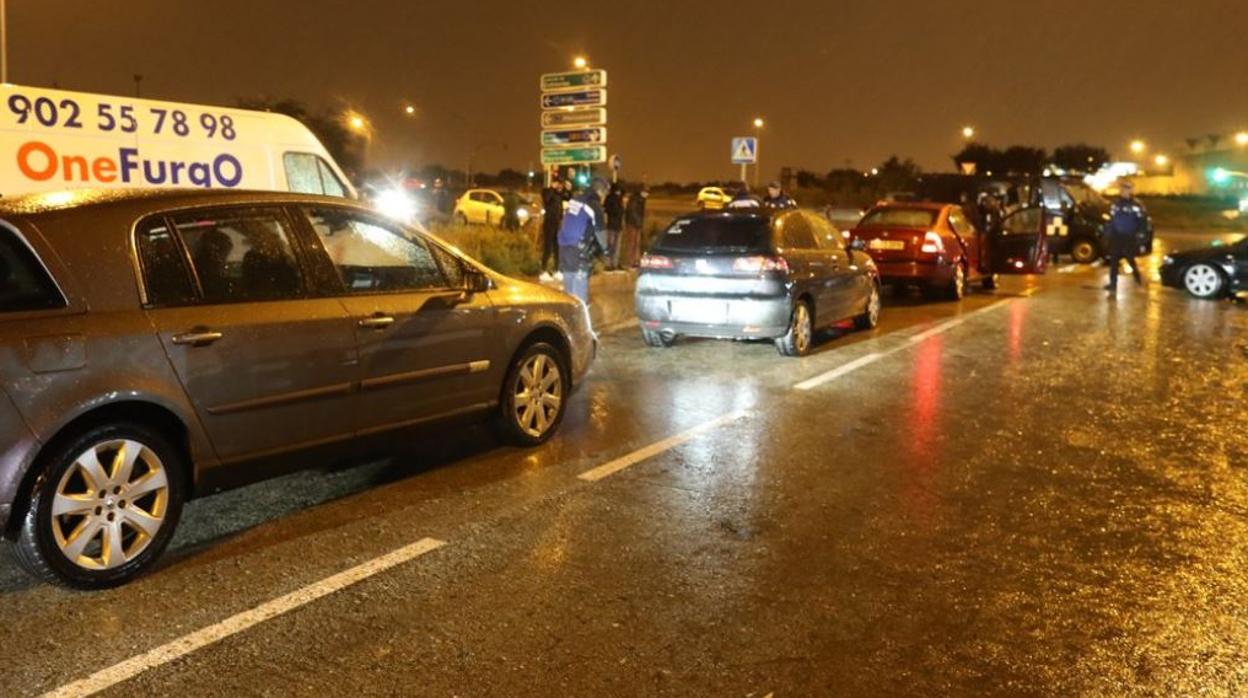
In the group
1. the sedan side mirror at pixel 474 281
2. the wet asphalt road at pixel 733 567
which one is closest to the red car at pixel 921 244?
the wet asphalt road at pixel 733 567

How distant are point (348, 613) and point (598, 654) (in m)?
1.05

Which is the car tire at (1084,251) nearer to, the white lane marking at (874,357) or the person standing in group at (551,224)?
the white lane marking at (874,357)

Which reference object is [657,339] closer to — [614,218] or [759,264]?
[759,264]

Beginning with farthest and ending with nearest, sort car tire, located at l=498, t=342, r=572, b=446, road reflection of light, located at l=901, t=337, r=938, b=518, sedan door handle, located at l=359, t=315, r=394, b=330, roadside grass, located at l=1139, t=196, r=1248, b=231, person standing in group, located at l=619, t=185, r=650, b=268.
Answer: roadside grass, located at l=1139, t=196, r=1248, b=231
person standing in group, located at l=619, t=185, r=650, b=268
car tire, located at l=498, t=342, r=572, b=446
road reflection of light, located at l=901, t=337, r=938, b=518
sedan door handle, located at l=359, t=315, r=394, b=330

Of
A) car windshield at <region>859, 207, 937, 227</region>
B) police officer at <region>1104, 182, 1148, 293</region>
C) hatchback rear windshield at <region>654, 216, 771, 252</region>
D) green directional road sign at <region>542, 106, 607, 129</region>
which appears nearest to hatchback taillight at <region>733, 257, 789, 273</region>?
hatchback rear windshield at <region>654, 216, 771, 252</region>

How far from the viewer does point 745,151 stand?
22406mm

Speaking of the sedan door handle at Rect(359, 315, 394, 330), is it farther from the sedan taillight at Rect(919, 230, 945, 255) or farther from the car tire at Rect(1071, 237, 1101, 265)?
the car tire at Rect(1071, 237, 1101, 265)

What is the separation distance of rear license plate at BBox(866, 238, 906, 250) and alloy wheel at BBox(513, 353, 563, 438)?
375 inches

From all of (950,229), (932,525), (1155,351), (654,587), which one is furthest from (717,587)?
(950,229)

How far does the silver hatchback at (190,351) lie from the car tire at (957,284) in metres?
11.2

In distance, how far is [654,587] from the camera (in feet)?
15.1

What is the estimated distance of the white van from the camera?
8859 millimetres

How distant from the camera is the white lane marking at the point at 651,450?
634cm

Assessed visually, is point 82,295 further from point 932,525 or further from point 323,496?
point 932,525
